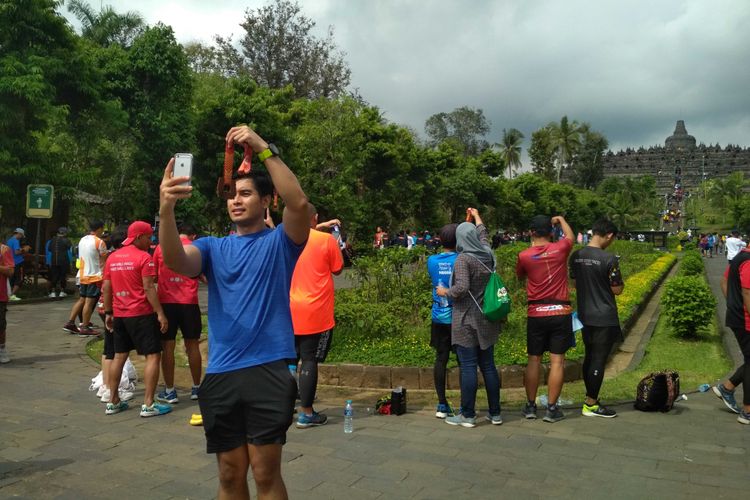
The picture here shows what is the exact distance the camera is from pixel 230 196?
2615 mm

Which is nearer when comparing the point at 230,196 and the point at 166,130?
the point at 230,196

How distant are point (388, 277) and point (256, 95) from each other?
49.4ft

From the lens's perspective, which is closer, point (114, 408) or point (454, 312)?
point (454, 312)

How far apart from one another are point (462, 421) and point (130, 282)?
315cm

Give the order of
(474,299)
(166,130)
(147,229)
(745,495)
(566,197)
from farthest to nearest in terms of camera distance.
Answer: (566,197), (166,130), (147,229), (474,299), (745,495)

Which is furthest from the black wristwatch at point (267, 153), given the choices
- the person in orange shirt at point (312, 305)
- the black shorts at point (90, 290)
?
the black shorts at point (90, 290)

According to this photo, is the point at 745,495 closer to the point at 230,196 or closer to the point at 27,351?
the point at 230,196

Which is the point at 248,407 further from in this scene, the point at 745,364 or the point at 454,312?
the point at 745,364

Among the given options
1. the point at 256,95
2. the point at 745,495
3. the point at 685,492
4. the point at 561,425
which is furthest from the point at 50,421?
the point at 256,95

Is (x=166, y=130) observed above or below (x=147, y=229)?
above

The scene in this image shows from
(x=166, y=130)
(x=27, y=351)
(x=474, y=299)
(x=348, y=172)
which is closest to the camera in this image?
(x=474, y=299)

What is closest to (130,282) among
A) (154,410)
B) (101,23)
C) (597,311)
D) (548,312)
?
(154,410)

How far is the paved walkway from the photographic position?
3.81m

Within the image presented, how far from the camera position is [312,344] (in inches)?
199
